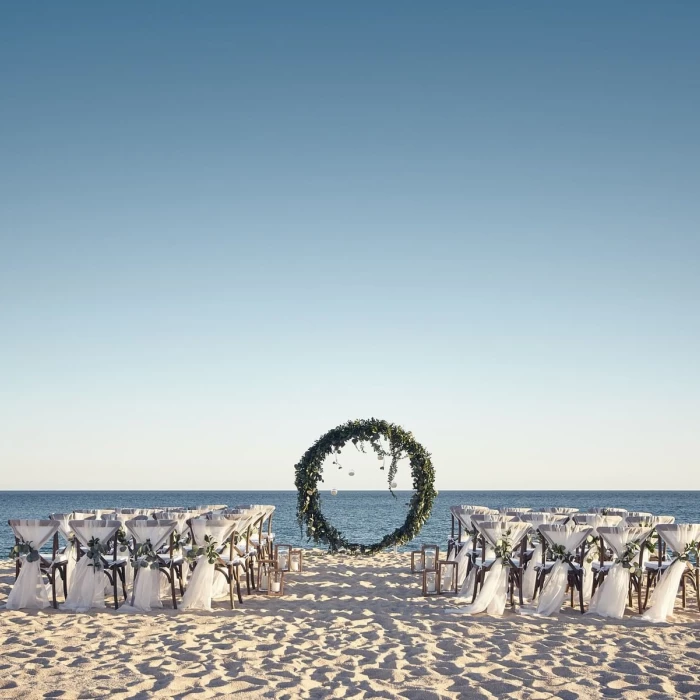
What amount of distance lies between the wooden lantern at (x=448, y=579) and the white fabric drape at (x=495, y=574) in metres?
1.09

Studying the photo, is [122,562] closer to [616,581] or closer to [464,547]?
[464,547]

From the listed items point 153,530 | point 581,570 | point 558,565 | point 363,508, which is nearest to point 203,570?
point 153,530

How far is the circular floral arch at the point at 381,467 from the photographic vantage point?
14711 mm

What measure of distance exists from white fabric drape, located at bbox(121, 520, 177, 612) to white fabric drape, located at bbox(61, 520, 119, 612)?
0.98ft

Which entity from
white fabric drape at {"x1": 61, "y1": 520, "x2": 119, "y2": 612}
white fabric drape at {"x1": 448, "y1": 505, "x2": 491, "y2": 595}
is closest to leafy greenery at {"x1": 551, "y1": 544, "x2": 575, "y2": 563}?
white fabric drape at {"x1": 448, "y1": 505, "x2": 491, "y2": 595}

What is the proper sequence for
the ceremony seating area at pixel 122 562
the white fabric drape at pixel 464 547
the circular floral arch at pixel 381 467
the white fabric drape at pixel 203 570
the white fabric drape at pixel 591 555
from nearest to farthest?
the ceremony seating area at pixel 122 562 < the white fabric drape at pixel 203 570 < the white fabric drape at pixel 591 555 < the white fabric drape at pixel 464 547 < the circular floral arch at pixel 381 467

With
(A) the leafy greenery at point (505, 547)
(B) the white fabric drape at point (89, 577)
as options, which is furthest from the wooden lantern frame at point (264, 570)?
(A) the leafy greenery at point (505, 547)

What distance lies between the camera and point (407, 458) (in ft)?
49.7

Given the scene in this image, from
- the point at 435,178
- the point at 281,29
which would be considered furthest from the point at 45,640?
the point at 435,178

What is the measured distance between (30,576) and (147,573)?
1.42 metres

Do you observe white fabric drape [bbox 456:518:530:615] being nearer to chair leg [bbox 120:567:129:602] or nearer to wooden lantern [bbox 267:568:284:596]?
wooden lantern [bbox 267:568:284:596]

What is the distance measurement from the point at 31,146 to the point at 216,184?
455 cm

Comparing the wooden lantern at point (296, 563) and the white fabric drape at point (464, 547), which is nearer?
the white fabric drape at point (464, 547)

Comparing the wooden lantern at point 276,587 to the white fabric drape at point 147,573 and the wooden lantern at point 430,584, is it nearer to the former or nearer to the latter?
the white fabric drape at point 147,573
